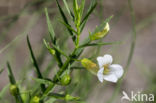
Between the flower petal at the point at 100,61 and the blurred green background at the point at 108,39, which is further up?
the flower petal at the point at 100,61

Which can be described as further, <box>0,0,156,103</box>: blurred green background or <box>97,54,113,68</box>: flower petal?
<box>0,0,156,103</box>: blurred green background

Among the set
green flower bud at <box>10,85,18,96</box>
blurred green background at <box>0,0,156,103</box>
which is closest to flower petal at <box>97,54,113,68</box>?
green flower bud at <box>10,85,18,96</box>

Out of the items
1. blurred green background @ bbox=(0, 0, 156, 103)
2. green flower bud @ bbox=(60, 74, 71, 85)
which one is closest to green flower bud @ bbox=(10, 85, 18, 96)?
green flower bud @ bbox=(60, 74, 71, 85)

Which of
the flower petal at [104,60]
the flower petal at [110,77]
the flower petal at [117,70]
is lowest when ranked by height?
the flower petal at [110,77]

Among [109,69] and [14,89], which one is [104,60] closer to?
[109,69]

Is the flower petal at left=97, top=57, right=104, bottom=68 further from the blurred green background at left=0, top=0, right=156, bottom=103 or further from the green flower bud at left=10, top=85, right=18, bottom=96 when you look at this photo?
the blurred green background at left=0, top=0, right=156, bottom=103

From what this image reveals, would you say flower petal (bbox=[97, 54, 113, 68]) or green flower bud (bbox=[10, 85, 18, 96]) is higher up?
flower petal (bbox=[97, 54, 113, 68])

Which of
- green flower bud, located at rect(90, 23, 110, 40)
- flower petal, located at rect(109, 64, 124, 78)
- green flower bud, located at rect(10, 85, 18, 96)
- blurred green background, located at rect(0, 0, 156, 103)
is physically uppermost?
green flower bud, located at rect(90, 23, 110, 40)

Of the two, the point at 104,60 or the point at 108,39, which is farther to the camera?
the point at 108,39

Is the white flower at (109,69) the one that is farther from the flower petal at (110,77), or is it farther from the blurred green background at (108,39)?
the blurred green background at (108,39)

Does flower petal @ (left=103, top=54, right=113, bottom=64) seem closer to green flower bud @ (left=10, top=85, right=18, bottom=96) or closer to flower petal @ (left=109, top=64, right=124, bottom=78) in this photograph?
flower petal @ (left=109, top=64, right=124, bottom=78)

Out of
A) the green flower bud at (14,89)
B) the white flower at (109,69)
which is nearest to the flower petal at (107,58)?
the white flower at (109,69)

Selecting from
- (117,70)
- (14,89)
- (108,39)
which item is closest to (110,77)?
(117,70)
